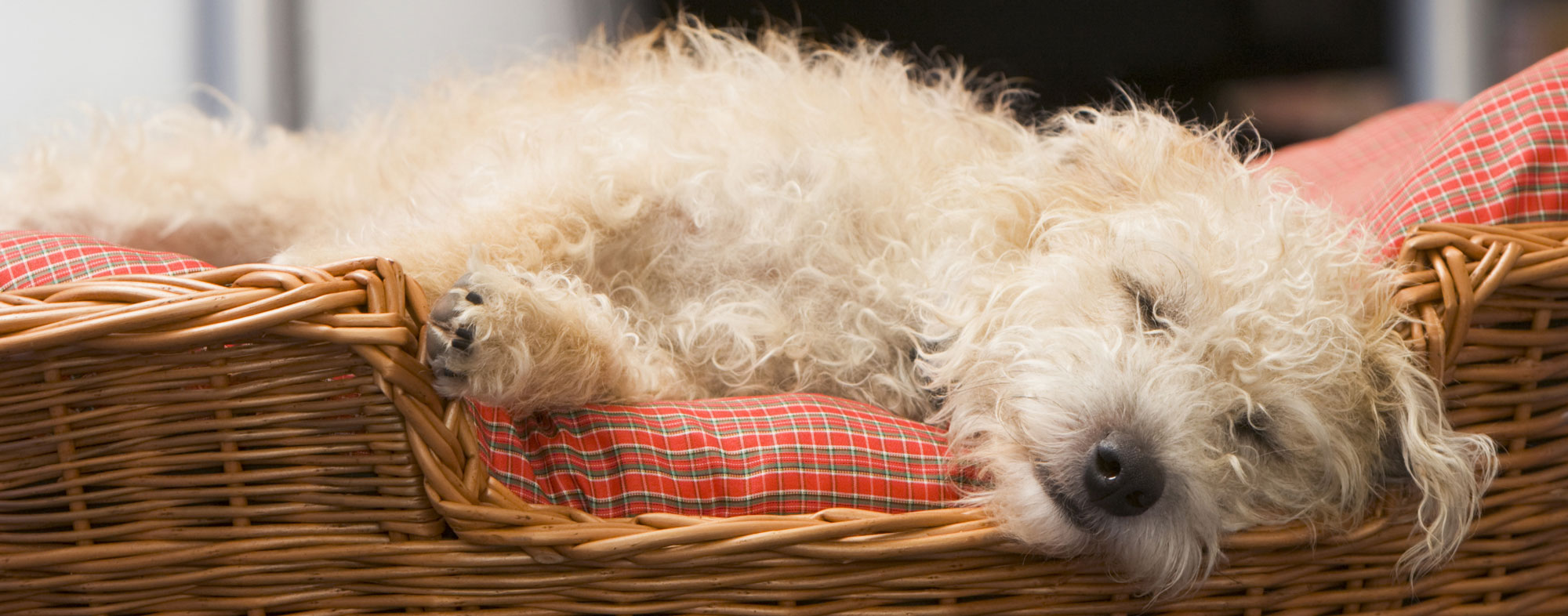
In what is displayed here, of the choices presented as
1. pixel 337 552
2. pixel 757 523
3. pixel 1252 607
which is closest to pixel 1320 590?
pixel 1252 607

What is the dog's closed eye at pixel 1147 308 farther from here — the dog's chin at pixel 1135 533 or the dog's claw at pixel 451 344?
the dog's claw at pixel 451 344

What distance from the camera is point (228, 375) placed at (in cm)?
123

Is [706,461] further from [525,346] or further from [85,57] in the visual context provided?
[85,57]

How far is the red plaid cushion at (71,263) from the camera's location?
4.70ft

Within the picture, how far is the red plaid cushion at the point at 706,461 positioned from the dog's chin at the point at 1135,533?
15cm

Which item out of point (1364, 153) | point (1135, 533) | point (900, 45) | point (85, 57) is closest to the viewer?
point (1135, 533)

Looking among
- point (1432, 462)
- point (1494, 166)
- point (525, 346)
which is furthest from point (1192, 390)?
point (525, 346)

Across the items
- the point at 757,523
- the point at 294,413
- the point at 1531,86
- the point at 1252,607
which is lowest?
the point at 1252,607

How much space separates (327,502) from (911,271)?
0.94 metres

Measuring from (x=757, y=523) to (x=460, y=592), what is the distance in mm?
359

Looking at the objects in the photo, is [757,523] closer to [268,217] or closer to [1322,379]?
[1322,379]

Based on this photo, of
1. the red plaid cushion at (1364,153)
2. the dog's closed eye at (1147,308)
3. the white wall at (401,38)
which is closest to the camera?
the dog's closed eye at (1147,308)

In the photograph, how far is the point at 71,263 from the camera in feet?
4.74

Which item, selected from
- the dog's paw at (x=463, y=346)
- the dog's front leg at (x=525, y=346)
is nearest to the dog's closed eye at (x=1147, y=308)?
the dog's front leg at (x=525, y=346)
